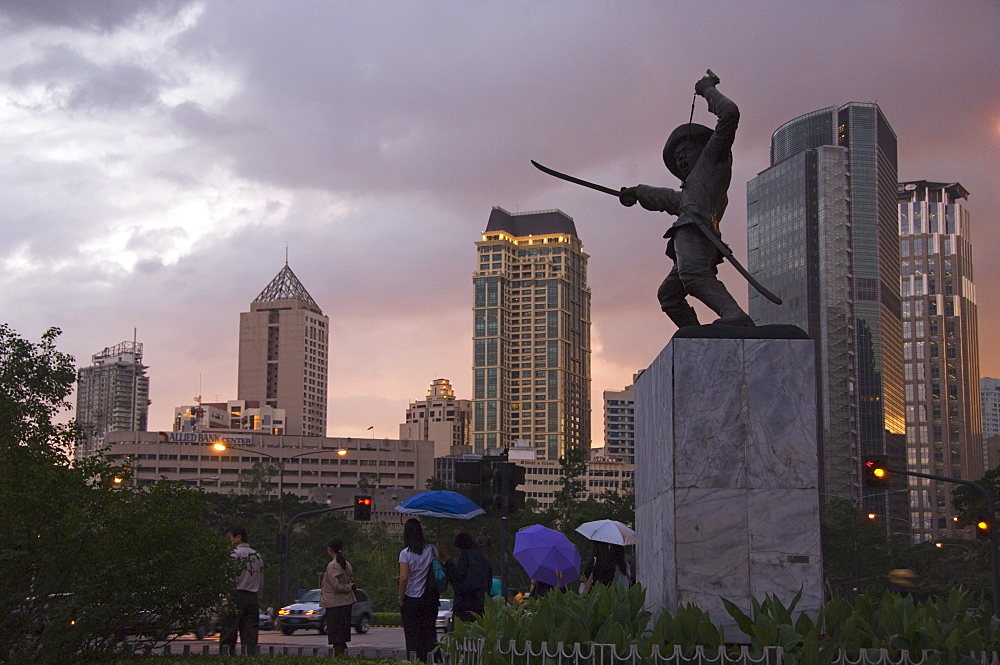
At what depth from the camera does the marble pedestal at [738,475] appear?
9.09m

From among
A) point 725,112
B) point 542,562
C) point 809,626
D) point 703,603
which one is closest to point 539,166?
point 725,112

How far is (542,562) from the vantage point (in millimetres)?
16266

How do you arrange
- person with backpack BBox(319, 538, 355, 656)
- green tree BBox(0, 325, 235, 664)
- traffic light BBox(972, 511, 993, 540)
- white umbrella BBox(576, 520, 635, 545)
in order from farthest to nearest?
traffic light BBox(972, 511, 993, 540) < white umbrella BBox(576, 520, 635, 545) < person with backpack BBox(319, 538, 355, 656) < green tree BBox(0, 325, 235, 664)

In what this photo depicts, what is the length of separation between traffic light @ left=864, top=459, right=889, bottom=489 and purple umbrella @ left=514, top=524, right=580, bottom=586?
1225 cm

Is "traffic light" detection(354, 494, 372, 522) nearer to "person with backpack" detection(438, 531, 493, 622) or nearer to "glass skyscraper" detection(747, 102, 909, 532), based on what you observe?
"person with backpack" detection(438, 531, 493, 622)

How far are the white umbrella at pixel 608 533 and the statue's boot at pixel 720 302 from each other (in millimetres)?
6341

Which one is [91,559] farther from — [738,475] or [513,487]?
[513,487]

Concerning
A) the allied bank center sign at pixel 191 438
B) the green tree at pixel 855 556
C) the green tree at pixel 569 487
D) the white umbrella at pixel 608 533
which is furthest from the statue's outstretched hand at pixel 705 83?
the allied bank center sign at pixel 191 438

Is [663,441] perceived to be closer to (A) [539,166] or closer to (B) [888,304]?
(A) [539,166]

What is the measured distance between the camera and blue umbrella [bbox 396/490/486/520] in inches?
625

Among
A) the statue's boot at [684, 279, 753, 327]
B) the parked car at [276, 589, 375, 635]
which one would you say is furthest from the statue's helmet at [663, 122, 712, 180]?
the parked car at [276, 589, 375, 635]

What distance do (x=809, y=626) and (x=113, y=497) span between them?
6326mm

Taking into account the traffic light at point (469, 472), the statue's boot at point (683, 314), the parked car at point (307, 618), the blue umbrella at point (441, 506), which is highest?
the statue's boot at point (683, 314)

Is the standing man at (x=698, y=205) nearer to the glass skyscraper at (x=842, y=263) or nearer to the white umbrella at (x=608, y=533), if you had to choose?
the white umbrella at (x=608, y=533)
